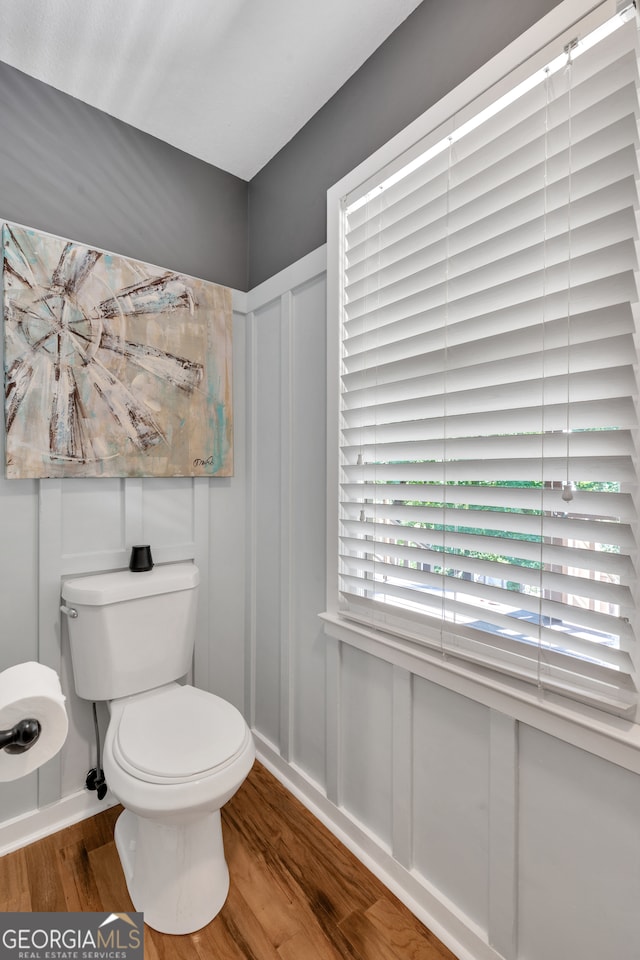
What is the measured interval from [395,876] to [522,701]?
770 mm

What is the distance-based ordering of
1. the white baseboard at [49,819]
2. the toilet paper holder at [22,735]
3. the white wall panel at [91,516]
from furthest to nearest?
the white wall panel at [91,516]
the white baseboard at [49,819]
the toilet paper holder at [22,735]

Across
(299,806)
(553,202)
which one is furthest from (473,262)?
(299,806)

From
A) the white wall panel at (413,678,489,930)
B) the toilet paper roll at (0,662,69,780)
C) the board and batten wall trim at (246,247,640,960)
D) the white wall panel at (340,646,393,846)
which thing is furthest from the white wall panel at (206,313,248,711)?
the toilet paper roll at (0,662,69,780)

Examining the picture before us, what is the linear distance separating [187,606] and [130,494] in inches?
18.0

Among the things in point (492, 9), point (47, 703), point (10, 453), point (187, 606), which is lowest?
point (187, 606)

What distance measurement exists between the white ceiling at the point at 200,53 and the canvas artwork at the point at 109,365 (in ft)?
1.73

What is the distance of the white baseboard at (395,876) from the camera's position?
111 cm

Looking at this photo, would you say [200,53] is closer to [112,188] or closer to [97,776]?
[112,188]

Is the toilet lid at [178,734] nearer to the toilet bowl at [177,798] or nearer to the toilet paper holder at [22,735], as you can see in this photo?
the toilet bowl at [177,798]

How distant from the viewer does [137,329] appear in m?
1.66

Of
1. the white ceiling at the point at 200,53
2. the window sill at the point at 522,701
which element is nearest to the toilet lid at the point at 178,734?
the window sill at the point at 522,701

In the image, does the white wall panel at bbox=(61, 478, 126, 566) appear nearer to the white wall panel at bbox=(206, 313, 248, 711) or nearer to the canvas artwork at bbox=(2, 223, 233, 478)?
the canvas artwork at bbox=(2, 223, 233, 478)

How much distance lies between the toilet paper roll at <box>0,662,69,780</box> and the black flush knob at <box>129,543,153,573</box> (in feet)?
3.22

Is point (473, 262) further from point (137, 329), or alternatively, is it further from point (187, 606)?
point (187, 606)
